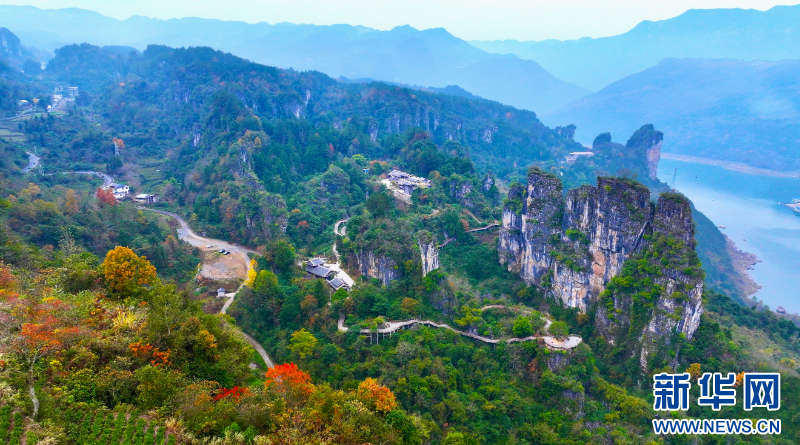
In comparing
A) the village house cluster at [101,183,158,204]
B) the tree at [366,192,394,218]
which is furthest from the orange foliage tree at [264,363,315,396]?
the village house cluster at [101,183,158,204]

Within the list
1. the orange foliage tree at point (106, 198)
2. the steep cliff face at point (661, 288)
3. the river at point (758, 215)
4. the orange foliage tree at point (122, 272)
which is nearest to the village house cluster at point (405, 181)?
the steep cliff face at point (661, 288)

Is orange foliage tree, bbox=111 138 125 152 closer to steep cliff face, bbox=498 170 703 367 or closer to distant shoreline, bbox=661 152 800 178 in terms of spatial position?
steep cliff face, bbox=498 170 703 367

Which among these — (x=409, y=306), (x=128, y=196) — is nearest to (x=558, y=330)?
(x=409, y=306)

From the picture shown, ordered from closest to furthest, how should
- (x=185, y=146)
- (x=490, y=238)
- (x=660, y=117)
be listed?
(x=490, y=238)
(x=185, y=146)
(x=660, y=117)

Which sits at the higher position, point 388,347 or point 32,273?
point 32,273

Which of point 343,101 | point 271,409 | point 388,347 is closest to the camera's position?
point 271,409

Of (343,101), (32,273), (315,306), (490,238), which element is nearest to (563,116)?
(343,101)

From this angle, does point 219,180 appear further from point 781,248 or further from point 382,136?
point 781,248
